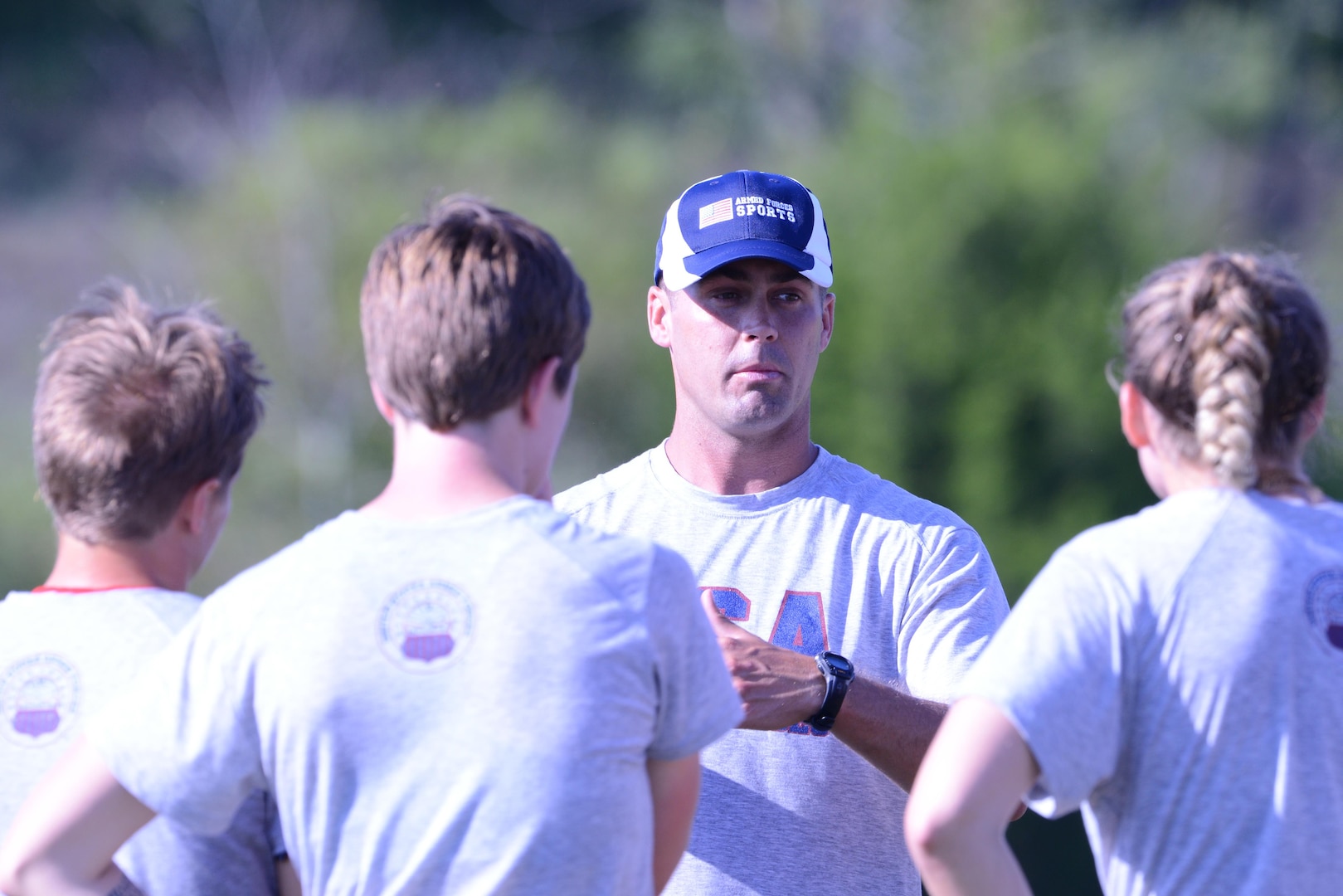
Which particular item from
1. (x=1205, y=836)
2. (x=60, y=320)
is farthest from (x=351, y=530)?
(x=1205, y=836)

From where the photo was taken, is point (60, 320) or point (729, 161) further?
point (729, 161)

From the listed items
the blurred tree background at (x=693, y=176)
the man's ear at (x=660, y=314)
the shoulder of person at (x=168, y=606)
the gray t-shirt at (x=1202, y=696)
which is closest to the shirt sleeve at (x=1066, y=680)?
the gray t-shirt at (x=1202, y=696)

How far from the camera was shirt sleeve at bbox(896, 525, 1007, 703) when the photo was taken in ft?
8.72

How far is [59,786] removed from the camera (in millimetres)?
1753

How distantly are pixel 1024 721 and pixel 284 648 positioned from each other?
3.04ft

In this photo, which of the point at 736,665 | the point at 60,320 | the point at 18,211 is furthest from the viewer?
the point at 18,211

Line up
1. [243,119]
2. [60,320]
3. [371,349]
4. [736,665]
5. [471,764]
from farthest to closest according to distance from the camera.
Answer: [243,119]
[736,665]
[60,320]
[371,349]
[471,764]

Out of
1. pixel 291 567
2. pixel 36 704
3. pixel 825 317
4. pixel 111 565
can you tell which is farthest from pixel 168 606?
pixel 825 317

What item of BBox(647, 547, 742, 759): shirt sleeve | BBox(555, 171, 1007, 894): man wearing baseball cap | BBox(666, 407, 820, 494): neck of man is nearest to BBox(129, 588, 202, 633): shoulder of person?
BBox(647, 547, 742, 759): shirt sleeve

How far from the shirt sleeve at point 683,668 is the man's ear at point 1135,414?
0.68 m

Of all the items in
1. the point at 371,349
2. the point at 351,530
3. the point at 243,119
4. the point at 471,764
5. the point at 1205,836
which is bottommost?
the point at 1205,836

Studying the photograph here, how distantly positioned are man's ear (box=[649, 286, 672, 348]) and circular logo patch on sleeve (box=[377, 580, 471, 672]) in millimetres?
1536

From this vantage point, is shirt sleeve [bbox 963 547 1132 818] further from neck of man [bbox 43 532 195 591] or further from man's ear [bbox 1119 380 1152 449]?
neck of man [bbox 43 532 195 591]

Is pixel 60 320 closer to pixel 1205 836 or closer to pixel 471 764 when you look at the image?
pixel 471 764
